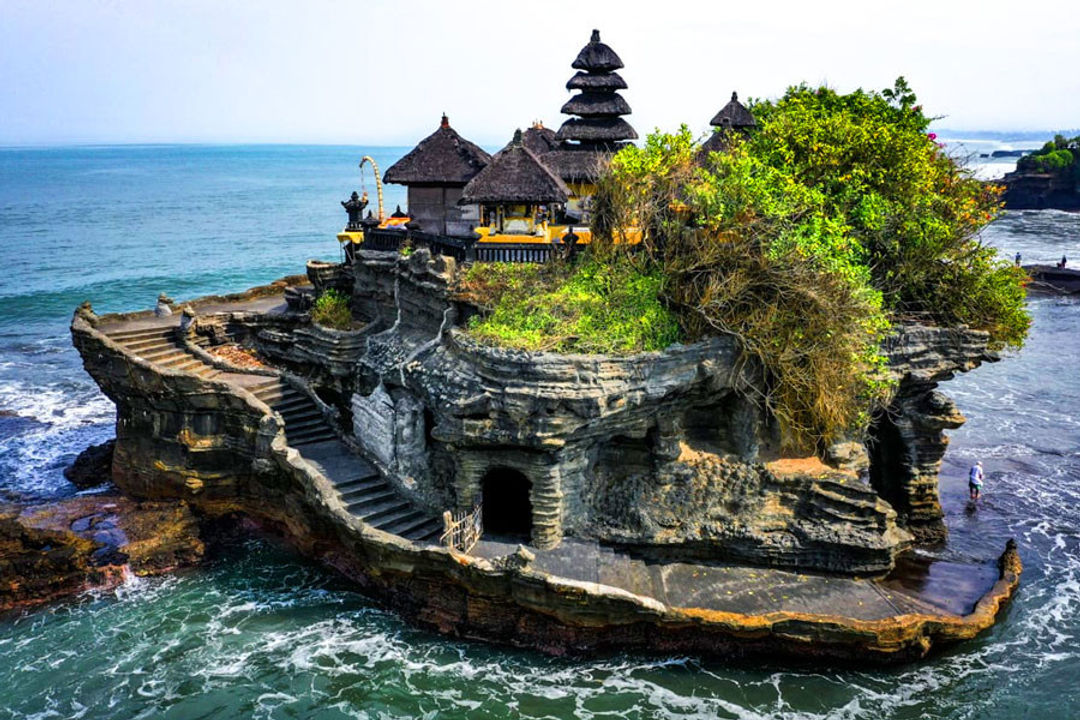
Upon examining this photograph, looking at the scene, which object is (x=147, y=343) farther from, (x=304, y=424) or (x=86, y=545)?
(x=86, y=545)

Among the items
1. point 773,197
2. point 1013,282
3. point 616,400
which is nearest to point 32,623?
point 616,400

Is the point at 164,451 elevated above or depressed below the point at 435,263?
below

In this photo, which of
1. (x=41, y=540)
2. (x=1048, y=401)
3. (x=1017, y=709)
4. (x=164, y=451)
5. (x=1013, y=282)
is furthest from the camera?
(x=1048, y=401)

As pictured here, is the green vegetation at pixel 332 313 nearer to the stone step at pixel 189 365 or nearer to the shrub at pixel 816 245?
the stone step at pixel 189 365

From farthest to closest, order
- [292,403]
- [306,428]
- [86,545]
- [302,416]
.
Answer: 1. [292,403]
2. [302,416]
3. [306,428]
4. [86,545]

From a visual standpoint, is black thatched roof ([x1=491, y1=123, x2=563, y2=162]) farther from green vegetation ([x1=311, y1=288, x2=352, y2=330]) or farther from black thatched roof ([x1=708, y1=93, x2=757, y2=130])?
green vegetation ([x1=311, y1=288, x2=352, y2=330])

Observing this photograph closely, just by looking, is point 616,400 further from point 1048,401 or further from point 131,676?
point 1048,401

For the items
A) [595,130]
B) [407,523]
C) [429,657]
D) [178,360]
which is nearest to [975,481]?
[595,130]
